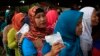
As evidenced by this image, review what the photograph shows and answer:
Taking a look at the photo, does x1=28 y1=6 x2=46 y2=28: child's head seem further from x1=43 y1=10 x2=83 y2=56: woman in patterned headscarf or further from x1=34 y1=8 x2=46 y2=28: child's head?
x1=43 y1=10 x2=83 y2=56: woman in patterned headscarf

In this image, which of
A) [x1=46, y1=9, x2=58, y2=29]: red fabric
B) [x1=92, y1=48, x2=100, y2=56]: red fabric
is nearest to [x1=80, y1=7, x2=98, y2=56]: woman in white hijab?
[x1=92, y1=48, x2=100, y2=56]: red fabric

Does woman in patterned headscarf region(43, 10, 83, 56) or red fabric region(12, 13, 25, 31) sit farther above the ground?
woman in patterned headscarf region(43, 10, 83, 56)

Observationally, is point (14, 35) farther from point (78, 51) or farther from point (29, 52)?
point (78, 51)

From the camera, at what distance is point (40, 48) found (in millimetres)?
4012

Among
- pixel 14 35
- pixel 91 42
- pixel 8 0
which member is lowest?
pixel 8 0

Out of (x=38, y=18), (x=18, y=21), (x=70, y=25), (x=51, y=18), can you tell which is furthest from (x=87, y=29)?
(x=18, y=21)

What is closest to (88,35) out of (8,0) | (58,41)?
(58,41)

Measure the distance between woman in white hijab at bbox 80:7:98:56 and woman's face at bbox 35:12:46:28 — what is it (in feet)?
1.63

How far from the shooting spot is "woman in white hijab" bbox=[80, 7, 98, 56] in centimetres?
380

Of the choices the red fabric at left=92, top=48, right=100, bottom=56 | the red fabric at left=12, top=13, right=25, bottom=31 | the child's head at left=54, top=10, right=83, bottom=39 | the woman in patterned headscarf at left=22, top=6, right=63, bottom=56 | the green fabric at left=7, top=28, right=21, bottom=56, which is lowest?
the green fabric at left=7, top=28, right=21, bottom=56

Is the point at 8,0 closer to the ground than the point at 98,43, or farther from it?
closer to the ground

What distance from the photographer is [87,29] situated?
3920 millimetres

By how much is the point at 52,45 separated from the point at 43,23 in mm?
617

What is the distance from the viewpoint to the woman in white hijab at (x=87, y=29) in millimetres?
3805
